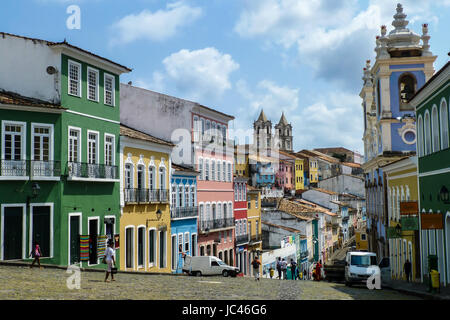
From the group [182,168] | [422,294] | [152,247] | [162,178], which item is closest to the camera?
[422,294]

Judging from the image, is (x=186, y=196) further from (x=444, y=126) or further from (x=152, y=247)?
(x=444, y=126)

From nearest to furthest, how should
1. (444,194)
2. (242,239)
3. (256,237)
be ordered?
(444,194) < (242,239) < (256,237)

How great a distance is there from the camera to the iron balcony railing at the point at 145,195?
3272cm

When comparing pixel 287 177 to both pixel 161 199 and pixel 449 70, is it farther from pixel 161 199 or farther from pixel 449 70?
pixel 449 70

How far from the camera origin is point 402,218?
29422mm

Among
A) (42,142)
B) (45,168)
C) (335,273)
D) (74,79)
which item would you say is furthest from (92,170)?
(335,273)

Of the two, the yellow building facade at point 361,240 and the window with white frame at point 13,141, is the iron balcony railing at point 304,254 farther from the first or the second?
the window with white frame at point 13,141

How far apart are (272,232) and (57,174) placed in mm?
39711

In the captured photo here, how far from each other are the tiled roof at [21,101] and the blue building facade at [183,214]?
1362cm

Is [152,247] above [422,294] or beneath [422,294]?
above

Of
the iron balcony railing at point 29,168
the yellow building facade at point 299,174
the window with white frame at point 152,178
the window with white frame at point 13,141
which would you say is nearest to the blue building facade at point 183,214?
the window with white frame at point 152,178

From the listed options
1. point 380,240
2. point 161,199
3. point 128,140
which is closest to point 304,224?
point 380,240

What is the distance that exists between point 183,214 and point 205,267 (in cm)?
686

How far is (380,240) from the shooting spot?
50.1 meters
